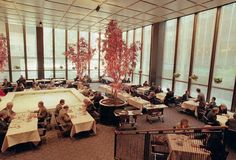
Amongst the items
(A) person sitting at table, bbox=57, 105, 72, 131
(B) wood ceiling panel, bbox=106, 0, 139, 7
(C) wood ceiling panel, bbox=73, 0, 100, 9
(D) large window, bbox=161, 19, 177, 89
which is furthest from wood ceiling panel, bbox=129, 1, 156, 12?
(A) person sitting at table, bbox=57, 105, 72, 131

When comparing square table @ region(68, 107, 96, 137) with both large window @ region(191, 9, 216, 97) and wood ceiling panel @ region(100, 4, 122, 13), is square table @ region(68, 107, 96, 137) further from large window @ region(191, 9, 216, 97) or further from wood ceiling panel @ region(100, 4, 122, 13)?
large window @ region(191, 9, 216, 97)

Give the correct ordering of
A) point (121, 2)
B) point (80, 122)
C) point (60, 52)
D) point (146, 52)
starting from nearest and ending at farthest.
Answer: point (80, 122)
point (121, 2)
point (146, 52)
point (60, 52)

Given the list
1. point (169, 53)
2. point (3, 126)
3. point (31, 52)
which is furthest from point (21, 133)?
point (31, 52)

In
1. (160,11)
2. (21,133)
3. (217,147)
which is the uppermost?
(160,11)

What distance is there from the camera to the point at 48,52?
13.8 metres

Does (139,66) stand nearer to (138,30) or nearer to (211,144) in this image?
(138,30)

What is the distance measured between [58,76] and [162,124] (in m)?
11.2

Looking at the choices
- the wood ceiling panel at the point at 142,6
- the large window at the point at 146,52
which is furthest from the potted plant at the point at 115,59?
the large window at the point at 146,52

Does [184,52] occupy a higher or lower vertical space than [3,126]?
higher

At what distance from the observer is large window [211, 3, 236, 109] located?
704 cm

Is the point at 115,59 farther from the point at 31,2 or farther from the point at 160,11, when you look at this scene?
the point at 31,2

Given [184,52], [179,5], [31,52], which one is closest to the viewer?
[179,5]

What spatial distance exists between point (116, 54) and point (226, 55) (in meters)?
5.22

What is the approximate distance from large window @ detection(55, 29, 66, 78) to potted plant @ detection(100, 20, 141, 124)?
29.5 ft
